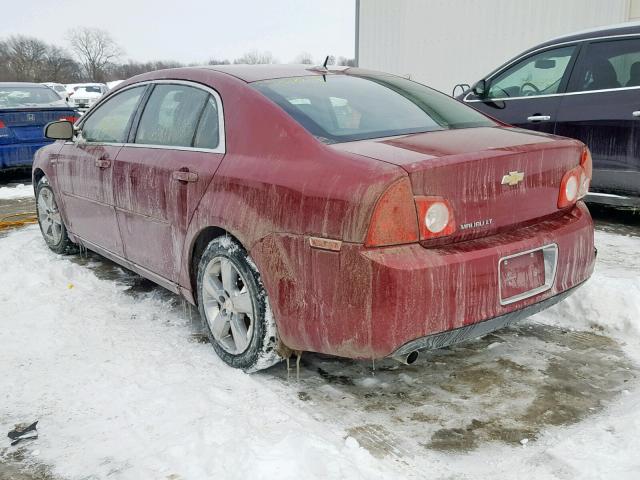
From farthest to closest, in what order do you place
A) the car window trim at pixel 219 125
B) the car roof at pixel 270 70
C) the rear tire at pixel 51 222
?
the rear tire at pixel 51 222
the car roof at pixel 270 70
the car window trim at pixel 219 125

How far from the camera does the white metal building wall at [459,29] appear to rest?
10398 millimetres

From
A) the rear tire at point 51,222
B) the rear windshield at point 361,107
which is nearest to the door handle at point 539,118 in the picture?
the rear windshield at point 361,107

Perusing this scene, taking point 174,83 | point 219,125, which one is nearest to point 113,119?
point 174,83

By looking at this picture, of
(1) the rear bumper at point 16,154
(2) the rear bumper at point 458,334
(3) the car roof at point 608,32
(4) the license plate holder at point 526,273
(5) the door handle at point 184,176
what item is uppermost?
(3) the car roof at point 608,32

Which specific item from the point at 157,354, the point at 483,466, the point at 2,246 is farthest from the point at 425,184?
the point at 2,246

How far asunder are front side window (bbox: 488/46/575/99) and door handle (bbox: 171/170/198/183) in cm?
408

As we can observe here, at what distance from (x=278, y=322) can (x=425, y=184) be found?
914mm

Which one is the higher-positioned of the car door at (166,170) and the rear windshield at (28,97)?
the rear windshield at (28,97)

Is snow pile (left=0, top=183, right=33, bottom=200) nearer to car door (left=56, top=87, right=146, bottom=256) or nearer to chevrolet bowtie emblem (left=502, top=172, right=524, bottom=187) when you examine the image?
car door (left=56, top=87, right=146, bottom=256)

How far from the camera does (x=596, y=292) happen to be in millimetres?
3580

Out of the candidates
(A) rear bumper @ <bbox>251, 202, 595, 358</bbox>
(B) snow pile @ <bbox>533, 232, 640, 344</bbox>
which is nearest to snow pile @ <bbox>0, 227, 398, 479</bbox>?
(A) rear bumper @ <bbox>251, 202, 595, 358</bbox>

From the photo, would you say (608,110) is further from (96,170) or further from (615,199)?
(96,170)

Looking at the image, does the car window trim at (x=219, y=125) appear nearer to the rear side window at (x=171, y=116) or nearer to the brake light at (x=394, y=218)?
the rear side window at (x=171, y=116)

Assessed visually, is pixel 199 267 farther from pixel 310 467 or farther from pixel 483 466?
pixel 483 466
